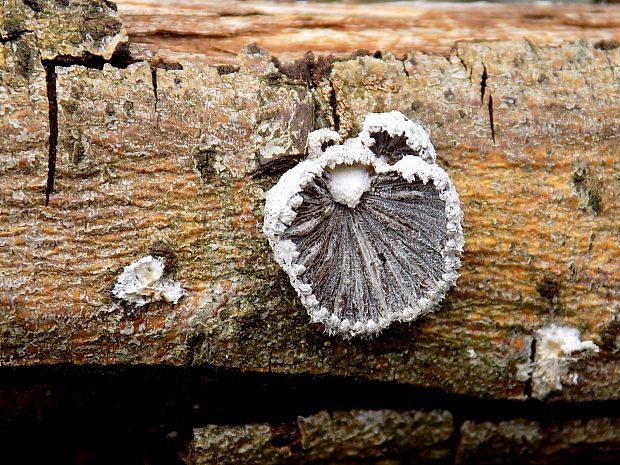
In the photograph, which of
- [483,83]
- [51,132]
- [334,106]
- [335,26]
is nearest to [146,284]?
[51,132]

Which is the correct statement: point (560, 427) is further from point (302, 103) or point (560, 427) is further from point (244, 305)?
point (302, 103)

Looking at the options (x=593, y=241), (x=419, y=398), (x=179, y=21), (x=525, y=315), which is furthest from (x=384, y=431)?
(x=179, y=21)

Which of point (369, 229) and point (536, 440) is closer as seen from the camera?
point (369, 229)

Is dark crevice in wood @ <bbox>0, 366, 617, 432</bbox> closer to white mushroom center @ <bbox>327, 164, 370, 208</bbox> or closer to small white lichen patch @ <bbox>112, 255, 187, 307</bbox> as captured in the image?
small white lichen patch @ <bbox>112, 255, 187, 307</bbox>

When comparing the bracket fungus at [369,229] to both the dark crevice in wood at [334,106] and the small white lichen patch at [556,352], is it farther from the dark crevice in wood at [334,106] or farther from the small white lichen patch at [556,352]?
the small white lichen patch at [556,352]

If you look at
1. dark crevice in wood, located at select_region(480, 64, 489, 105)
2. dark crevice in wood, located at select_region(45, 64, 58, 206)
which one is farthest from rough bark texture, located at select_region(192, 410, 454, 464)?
dark crevice in wood, located at select_region(480, 64, 489, 105)

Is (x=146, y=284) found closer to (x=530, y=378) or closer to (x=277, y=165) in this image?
(x=277, y=165)

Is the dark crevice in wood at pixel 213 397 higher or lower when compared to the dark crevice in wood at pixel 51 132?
lower

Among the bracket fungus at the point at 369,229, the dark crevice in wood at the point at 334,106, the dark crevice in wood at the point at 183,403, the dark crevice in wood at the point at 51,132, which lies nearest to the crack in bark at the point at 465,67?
the bracket fungus at the point at 369,229
